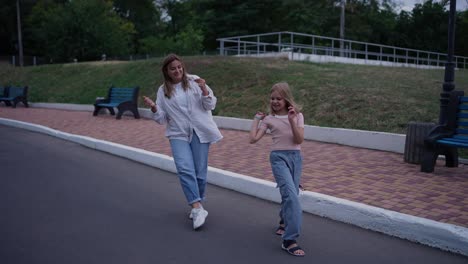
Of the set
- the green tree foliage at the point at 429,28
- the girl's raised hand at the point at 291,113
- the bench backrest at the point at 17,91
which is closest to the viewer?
the girl's raised hand at the point at 291,113

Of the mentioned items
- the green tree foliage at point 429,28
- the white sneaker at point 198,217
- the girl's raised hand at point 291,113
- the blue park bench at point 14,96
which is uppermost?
the green tree foliage at point 429,28

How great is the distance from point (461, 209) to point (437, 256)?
1.13m

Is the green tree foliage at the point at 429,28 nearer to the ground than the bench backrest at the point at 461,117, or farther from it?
farther from it

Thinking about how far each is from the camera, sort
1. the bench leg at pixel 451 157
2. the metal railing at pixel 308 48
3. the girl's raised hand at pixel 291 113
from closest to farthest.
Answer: the girl's raised hand at pixel 291 113
the bench leg at pixel 451 157
the metal railing at pixel 308 48

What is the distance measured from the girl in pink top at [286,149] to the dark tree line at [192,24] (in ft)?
125

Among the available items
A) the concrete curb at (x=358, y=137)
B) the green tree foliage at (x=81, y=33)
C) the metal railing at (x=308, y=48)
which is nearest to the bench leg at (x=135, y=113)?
the concrete curb at (x=358, y=137)

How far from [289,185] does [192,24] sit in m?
48.3

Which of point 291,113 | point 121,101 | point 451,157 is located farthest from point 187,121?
point 121,101

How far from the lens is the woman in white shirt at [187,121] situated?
4.49m

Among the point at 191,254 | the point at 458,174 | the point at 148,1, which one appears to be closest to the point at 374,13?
the point at 148,1

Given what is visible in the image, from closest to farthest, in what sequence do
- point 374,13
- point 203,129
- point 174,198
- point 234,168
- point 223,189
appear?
point 203,129
point 174,198
point 223,189
point 234,168
point 374,13

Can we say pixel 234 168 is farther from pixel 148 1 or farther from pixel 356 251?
pixel 148 1

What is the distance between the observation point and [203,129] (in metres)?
4.61

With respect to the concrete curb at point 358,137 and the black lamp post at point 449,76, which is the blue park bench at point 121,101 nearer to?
the concrete curb at point 358,137
